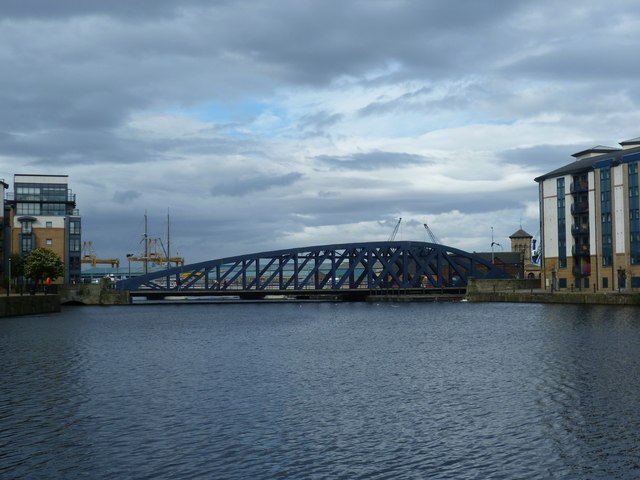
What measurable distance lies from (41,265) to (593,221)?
327ft

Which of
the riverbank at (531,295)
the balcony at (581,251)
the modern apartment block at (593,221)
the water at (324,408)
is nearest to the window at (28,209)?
the riverbank at (531,295)

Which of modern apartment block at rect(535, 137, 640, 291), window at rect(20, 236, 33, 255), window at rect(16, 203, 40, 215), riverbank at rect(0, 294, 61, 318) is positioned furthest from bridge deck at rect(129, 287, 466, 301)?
riverbank at rect(0, 294, 61, 318)

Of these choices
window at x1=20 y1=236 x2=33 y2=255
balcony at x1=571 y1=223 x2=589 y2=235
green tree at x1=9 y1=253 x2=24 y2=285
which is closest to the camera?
balcony at x1=571 y1=223 x2=589 y2=235

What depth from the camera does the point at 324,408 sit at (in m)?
39.3

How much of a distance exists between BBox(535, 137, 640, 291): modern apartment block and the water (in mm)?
52439

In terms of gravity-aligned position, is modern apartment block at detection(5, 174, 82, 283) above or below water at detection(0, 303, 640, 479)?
above

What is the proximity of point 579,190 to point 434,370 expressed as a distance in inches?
3718

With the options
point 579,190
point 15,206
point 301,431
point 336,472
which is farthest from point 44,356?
point 15,206

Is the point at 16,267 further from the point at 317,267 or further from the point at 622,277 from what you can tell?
the point at 622,277

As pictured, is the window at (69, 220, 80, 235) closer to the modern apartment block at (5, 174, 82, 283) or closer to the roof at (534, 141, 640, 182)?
the modern apartment block at (5, 174, 82, 283)

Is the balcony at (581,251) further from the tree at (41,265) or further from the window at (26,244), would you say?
the window at (26,244)

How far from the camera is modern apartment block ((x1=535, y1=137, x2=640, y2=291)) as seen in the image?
124m

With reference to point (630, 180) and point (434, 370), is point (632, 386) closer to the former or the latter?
point (434, 370)

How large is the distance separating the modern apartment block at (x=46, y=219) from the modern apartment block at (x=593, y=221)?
3871 inches
